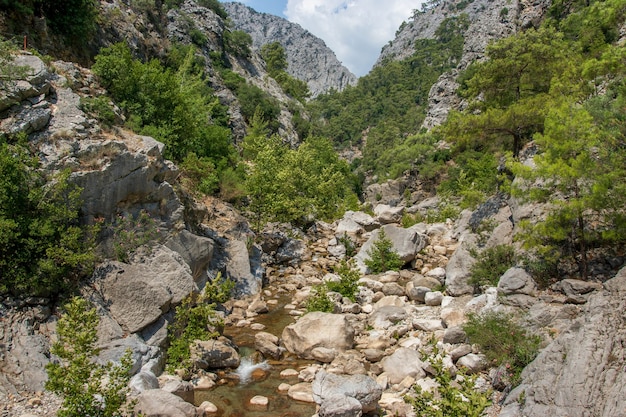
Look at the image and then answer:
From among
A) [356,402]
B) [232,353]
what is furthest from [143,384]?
[356,402]

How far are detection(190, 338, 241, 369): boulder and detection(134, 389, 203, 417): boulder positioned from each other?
2487 millimetres

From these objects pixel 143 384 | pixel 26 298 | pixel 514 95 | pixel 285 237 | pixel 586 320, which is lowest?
pixel 143 384

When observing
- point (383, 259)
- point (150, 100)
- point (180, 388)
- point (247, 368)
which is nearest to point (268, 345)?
point (247, 368)

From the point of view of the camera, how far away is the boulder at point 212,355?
1071cm

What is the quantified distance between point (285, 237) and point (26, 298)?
48.7ft

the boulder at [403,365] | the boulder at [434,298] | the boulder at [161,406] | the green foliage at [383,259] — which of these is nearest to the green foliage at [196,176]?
the green foliage at [383,259]

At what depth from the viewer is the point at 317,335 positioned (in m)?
12.2

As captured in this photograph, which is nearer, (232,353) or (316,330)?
(232,353)

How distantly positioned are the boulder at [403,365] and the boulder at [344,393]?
4.90 feet

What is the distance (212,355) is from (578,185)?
11169 millimetres

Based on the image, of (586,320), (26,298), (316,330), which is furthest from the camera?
(316,330)

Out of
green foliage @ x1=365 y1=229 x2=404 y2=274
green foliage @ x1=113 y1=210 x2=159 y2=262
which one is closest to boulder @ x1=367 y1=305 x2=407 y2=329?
green foliage @ x1=365 y1=229 x2=404 y2=274

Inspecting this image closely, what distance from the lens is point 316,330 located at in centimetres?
1230

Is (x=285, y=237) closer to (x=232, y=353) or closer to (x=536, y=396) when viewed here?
(x=232, y=353)
